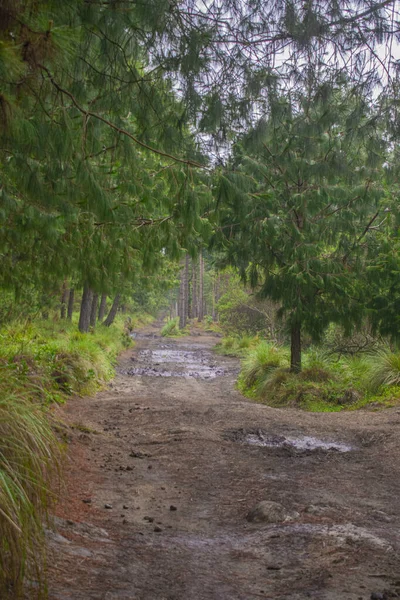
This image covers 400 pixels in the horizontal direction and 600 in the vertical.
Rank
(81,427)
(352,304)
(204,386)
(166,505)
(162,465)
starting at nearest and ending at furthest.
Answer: (166,505)
(162,465)
(81,427)
(352,304)
(204,386)

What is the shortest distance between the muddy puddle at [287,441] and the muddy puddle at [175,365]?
8.13 metres

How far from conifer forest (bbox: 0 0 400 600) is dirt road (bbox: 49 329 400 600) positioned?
0.02 metres

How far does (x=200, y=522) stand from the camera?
4086mm

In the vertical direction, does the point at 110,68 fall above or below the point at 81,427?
above

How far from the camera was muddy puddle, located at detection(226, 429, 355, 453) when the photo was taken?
21.8ft

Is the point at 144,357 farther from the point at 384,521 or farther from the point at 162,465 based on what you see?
the point at 384,521

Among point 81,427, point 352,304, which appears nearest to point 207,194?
point 81,427

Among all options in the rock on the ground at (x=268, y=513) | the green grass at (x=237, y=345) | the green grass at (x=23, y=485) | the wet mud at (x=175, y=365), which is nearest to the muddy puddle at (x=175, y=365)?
the wet mud at (x=175, y=365)

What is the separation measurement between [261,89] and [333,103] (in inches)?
51.7

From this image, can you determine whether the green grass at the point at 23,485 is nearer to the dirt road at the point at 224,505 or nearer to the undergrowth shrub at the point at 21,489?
the undergrowth shrub at the point at 21,489

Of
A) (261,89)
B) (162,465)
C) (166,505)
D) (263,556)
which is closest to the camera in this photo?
(263,556)

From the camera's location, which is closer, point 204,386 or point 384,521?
point 384,521

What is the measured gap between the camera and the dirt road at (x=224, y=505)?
2.90m

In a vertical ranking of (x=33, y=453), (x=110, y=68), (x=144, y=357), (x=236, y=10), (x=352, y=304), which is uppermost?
(x=236, y=10)
